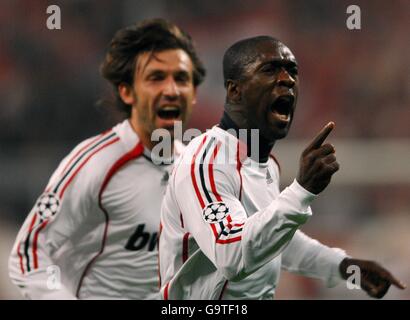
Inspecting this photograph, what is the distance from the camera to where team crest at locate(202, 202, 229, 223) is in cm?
267

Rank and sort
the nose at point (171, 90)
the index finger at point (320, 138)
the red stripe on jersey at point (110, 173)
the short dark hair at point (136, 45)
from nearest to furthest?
the index finger at point (320, 138) → the red stripe on jersey at point (110, 173) → the nose at point (171, 90) → the short dark hair at point (136, 45)

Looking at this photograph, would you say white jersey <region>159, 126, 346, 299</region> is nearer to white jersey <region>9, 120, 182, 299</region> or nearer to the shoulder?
the shoulder

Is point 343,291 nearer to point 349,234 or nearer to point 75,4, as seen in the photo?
point 349,234

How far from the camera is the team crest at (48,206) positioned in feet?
12.1

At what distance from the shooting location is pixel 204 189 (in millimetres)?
2729

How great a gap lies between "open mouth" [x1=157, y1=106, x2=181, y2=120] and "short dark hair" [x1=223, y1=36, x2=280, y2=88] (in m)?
1.11

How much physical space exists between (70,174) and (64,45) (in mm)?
3596

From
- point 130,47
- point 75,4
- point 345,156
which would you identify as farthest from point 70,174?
point 75,4

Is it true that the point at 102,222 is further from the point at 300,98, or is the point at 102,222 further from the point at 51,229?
the point at 300,98

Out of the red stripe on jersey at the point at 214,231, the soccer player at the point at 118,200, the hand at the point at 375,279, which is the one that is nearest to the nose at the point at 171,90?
the soccer player at the point at 118,200

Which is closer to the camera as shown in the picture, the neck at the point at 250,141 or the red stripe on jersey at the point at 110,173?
the neck at the point at 250,141

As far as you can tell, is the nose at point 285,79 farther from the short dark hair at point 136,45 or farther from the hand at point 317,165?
the short dark hair at point 136,45

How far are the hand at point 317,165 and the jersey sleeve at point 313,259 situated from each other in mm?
836

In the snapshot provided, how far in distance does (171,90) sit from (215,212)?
138cm
